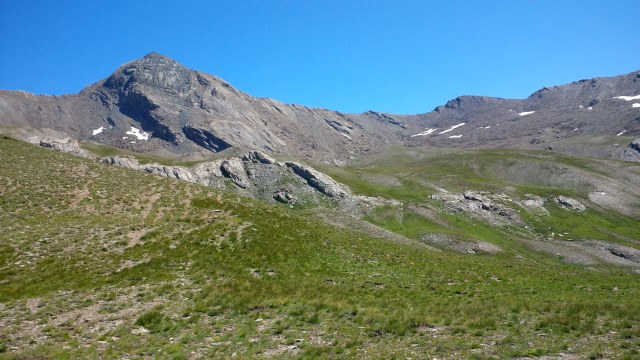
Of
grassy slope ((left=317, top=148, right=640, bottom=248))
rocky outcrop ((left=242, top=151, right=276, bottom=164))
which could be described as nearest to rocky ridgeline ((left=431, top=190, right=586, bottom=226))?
grassy slope ((left=317, top=148, right=640, bottom=248))

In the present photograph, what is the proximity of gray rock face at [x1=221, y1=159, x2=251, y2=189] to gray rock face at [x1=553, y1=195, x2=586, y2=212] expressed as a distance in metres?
114

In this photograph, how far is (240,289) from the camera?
2967cm

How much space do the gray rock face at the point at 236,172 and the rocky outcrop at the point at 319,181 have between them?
19100 millimetres

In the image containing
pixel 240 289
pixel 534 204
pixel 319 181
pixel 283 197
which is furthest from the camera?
pixel 319 181

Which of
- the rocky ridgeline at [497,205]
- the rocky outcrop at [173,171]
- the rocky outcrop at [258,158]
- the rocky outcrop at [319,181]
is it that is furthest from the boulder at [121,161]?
the rocky ridgeline at [497,205]

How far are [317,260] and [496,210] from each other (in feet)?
359

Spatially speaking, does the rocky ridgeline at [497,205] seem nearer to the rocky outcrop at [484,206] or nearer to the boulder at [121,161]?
the rocky outcrop at [484,206]

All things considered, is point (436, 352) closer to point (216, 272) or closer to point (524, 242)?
point (216, 272)

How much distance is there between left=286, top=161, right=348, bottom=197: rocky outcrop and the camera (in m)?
145

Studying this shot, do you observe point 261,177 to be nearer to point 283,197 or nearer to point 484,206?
point 283,197

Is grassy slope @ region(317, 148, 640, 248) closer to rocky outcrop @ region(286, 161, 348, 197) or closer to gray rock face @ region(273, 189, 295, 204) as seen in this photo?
rocky outcrop @ region(286, 161, 348, 197)

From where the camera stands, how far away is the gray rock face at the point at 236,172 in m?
154

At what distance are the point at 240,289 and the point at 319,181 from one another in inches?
4742

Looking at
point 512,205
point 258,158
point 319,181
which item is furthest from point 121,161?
point 512,205
